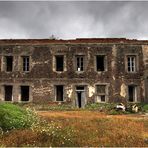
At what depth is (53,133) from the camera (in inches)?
557

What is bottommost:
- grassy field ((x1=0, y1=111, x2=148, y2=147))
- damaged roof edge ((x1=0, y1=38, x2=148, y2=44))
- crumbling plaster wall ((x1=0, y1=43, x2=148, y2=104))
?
grassy field ((x1=0, y1=111, x2=148, y2=147))

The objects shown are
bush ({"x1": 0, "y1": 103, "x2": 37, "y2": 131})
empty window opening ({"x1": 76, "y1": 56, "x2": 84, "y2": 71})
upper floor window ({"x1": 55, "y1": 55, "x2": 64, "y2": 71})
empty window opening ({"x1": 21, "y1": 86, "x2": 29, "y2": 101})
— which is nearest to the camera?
bush ({"x1": 0, "y1": 103, "x2": 37, "y2": 131})

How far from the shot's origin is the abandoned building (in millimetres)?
34719

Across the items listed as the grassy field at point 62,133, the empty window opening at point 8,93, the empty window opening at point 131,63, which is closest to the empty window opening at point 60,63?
the empty window opening at point 8,93

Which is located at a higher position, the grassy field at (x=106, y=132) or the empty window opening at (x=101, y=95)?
the empty window opening at (x=101, y=95)

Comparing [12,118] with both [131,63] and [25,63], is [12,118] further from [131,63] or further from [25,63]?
[131,63]

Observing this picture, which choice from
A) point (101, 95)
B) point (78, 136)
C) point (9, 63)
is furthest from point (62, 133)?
point (9, 63)

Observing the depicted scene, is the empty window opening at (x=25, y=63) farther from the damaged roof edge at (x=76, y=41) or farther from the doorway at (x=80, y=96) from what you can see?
the doorway at (x=80, y=96)

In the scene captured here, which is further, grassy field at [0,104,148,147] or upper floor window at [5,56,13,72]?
upper floor window at [5,56,13,72]

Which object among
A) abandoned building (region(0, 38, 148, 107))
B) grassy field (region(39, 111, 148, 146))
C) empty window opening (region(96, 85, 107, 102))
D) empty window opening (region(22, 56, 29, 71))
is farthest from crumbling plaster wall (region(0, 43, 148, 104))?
grassy field (region(39, 111, 148, 146))

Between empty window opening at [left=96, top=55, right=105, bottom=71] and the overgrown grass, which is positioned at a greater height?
empty window opening at [left=96, top=55, right=105, bottom=71]

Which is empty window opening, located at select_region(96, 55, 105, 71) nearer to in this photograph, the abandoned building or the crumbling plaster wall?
the abandoned building

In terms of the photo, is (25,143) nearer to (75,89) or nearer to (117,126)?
(117,126)

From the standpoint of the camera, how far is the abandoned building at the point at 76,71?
114 feet
